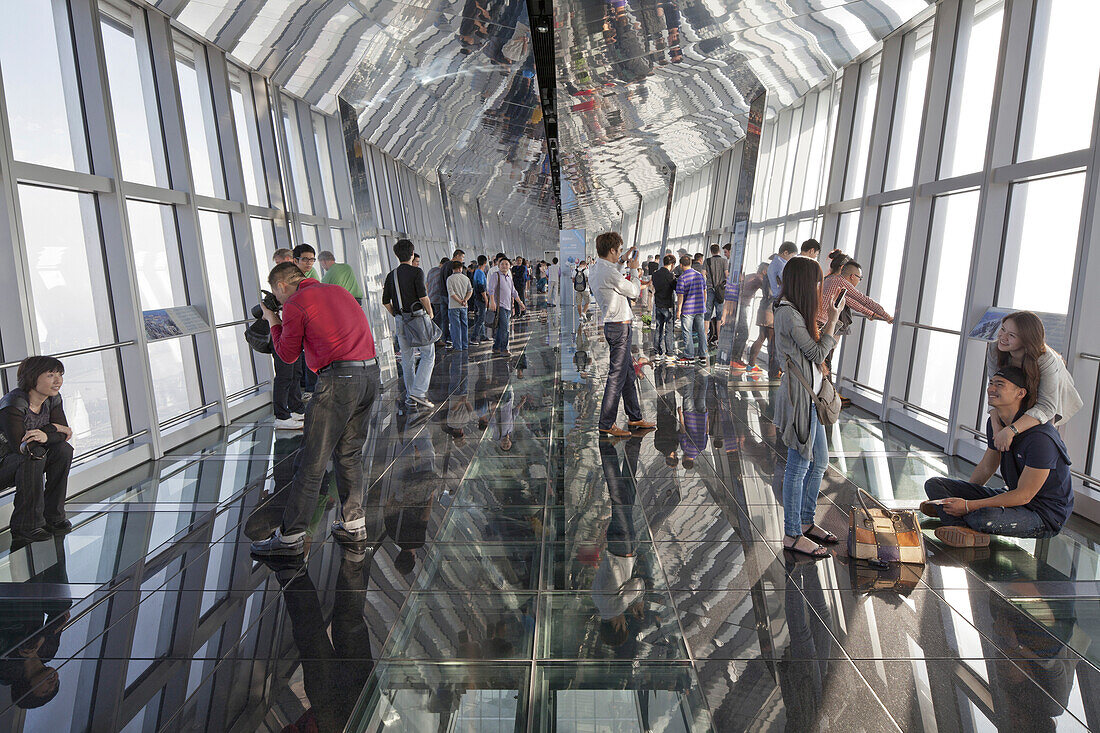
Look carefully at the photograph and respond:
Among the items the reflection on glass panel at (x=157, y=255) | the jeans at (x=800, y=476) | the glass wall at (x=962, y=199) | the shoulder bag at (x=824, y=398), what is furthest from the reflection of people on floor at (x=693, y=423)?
the reflection on glass panel at (x=157, y=255)

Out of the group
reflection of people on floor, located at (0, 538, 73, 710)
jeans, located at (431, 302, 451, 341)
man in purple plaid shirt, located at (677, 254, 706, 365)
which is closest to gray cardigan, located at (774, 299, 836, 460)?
reflection of people on floor, located at (0, 538, 73, 710)

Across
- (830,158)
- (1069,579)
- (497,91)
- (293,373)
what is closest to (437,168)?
(497,91)

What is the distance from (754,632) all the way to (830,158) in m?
10.1

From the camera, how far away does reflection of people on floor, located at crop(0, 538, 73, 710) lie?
10.5ft

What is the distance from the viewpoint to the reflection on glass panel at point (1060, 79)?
20.3 feet

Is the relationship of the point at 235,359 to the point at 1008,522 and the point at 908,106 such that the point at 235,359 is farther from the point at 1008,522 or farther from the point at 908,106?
the point at 908,106

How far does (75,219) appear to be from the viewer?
714cm

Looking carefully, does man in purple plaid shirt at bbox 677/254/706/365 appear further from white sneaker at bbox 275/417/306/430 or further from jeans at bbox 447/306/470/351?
white sneaker at bbox 275/417/306/430

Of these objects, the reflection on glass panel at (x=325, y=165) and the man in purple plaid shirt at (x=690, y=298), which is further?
the reflection on glass panel at (x=325, y=165)

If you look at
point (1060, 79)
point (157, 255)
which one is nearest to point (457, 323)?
point (157, 255)

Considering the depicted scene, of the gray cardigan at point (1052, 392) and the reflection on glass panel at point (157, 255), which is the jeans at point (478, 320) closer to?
the reflection on glass panel at point (157, 255)

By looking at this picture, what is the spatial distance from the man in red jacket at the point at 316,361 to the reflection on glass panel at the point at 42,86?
3713 mm

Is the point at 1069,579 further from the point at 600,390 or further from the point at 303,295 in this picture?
the point at 600,390

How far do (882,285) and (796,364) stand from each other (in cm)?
688
